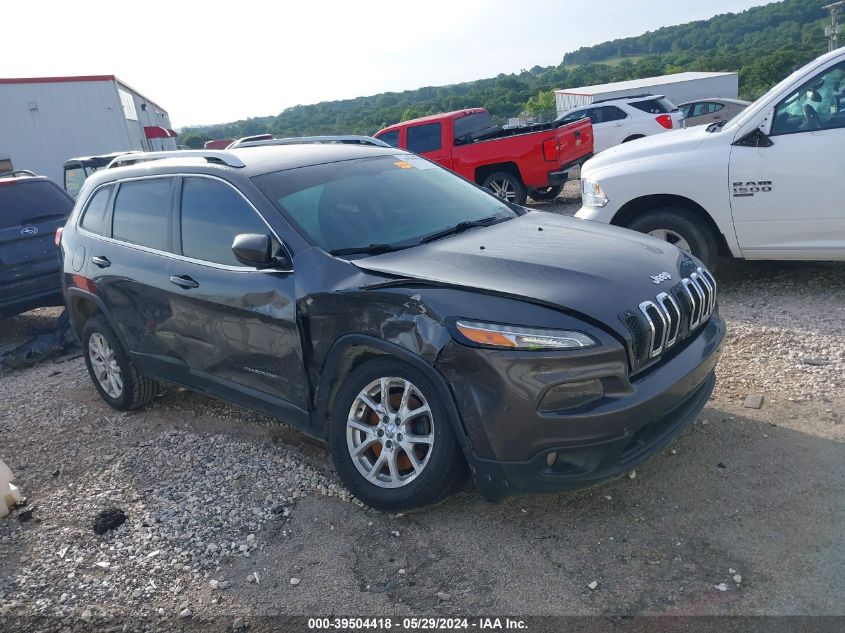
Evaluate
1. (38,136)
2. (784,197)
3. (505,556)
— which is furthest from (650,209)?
(38,136)

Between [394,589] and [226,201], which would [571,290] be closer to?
[394,589]

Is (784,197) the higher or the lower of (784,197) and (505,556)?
the higher

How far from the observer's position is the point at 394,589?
2.90 meters

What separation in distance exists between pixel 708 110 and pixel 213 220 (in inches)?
795

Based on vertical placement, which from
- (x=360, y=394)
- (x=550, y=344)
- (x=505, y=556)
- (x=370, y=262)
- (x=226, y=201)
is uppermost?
(x=226, y=201)

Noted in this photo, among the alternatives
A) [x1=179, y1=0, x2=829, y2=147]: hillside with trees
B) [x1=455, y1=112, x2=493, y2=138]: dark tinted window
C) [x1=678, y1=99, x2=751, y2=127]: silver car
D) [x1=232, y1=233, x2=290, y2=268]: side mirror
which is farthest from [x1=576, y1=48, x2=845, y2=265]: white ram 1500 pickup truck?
[x1=179, y1=0, x2=829, y2=147]: hillside with trees

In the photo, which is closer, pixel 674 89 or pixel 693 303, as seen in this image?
pixel 693 303

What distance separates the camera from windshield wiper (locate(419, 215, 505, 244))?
3.74 meters

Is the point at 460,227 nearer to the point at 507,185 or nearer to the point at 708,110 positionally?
the point at 507,185

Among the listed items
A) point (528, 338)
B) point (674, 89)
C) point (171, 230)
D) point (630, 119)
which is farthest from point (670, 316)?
point (674, 89)

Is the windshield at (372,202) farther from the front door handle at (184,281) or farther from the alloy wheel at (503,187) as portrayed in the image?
the alloy wheel at (503,187)

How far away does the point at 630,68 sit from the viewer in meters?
75.2

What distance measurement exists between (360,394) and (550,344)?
1.00m

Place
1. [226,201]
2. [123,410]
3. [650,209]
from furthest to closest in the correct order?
1. [650,209]
2. [123,410]
3. [226,201]
